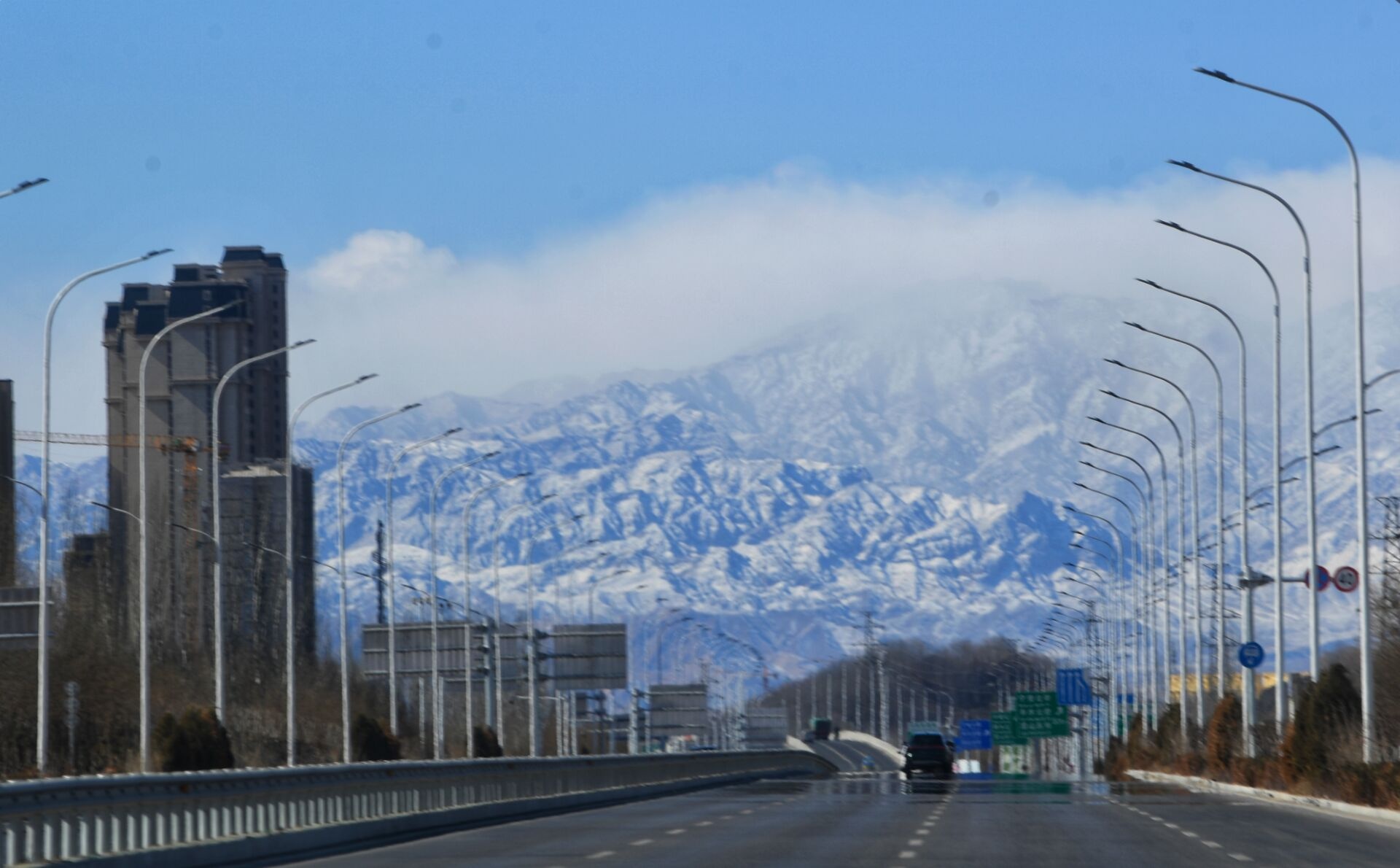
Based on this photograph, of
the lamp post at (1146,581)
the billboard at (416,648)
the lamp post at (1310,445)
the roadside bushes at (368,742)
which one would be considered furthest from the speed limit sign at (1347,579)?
the billboard at (416,648)

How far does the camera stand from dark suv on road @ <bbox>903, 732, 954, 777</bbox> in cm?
8838

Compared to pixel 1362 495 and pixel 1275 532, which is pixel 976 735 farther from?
pixel 1362 495

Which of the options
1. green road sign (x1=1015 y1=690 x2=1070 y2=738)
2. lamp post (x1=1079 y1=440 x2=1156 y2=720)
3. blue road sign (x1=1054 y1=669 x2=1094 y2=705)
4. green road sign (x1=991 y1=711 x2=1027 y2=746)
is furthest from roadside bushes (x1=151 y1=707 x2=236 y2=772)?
green road sign (x1=991 y1=711 x2=1027 y2=746)

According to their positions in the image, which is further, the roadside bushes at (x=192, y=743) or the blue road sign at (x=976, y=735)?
the blue road sign at (x=976, y=735)

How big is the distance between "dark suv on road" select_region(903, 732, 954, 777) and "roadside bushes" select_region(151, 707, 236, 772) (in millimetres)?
37305

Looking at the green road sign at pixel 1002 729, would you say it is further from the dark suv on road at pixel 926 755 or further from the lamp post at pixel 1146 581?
the dark suv on road at pixel 926 755

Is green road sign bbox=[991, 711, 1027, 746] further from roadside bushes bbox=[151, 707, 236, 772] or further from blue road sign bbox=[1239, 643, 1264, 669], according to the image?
roadside bushes bbox=[151, 707, 236, 772]

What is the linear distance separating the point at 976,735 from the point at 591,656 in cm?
10047

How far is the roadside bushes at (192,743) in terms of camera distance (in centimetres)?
5450

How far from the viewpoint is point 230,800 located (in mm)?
27656

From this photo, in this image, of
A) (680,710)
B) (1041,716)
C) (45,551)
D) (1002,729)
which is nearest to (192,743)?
(45,551)

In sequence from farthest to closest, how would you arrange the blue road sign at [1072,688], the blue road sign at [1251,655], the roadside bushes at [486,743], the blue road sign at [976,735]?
1. the blue road sign at [976,735]
2. the blue road sign at [1072,688]
3. the roadside bushes at [486,743]
4. the blue road sign at [1251,655]

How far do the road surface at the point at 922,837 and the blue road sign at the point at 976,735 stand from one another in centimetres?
14334

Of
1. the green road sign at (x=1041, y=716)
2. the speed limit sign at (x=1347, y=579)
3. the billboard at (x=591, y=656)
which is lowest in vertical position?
the green road sign at (x=1041, y=716)
